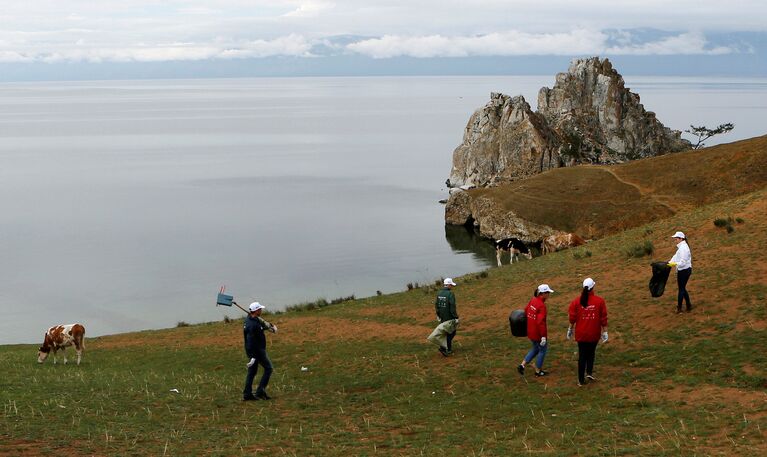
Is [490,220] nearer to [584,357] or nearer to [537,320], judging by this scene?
[537,320]

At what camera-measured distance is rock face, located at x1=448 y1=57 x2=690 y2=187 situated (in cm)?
10801

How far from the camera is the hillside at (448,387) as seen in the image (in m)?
15.2

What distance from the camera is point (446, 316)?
22.5 meters

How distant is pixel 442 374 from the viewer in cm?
2116

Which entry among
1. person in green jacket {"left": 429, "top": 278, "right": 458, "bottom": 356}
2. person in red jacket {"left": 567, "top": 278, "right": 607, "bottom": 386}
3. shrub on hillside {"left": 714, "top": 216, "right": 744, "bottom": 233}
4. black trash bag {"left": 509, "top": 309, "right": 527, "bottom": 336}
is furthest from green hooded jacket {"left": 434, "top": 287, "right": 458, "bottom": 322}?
shrub on hillside {"left": 714, "top": 216, "right": 744, "bottom": 233}

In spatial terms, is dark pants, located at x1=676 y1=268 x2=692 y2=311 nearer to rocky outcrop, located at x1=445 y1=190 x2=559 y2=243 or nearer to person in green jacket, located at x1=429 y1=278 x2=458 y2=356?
person in green jacket, located at x1=429 y1=278 x2=458 y2=356

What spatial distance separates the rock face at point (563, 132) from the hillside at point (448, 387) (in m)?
76.6

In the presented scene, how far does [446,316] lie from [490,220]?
55.0 meters

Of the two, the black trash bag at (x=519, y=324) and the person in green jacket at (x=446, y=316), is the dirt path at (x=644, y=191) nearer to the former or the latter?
the person in green jacket at (x=446, y=316)

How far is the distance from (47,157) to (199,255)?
114 m

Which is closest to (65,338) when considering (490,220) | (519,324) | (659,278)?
(519,324)

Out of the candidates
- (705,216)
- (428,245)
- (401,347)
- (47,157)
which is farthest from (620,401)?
(47,157)

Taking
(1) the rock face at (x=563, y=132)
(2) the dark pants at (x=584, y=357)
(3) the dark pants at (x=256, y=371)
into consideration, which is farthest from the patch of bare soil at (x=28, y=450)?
(1) the rock face at (x=563, y=132)

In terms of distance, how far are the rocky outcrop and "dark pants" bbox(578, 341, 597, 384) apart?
1936 inches
